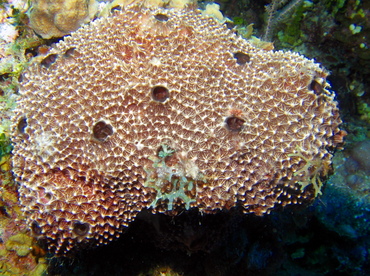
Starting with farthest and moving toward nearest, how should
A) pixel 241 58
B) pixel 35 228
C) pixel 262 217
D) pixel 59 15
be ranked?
pixel 262 217, pixel 59 15, pixel 241 58, pixel 35 228

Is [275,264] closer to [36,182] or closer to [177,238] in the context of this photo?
[177,238]

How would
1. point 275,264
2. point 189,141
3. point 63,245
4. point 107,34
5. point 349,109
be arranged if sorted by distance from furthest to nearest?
point 349,109
point 275,264
point 107,34
point 63,245
point 189,141

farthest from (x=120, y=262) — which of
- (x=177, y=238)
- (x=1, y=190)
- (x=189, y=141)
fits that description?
(x=189, y=141)

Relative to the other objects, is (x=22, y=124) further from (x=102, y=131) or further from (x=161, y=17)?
(x=161, y=17)

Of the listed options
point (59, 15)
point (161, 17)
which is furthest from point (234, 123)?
point (59, 15)

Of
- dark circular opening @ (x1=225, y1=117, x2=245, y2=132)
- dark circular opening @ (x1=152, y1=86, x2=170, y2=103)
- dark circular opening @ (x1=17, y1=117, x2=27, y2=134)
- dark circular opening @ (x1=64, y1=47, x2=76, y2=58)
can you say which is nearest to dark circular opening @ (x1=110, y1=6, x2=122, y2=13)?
dark circular opening @ (x1=64, y1=47, x2=76, y2=58)
